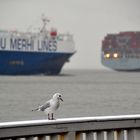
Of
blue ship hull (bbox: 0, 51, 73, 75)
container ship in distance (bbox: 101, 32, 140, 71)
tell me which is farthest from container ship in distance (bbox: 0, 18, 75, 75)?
container ship in distance (bbox: 101, 32, 140, 71)

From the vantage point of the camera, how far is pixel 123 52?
11688 cm

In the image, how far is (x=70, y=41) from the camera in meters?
77.1

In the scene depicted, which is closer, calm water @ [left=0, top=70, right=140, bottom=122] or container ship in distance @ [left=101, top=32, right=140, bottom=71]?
calm water @ [left=0, top=70, right=140, bottom=122]

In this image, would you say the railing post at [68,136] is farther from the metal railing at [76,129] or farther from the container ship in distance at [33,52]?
the container ship in distance at [33,52]

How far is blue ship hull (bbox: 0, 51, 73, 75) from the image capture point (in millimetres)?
71500

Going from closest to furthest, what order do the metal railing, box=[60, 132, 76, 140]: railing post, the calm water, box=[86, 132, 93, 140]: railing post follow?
the metal railing → box=[60, 132, 76, 140]: railing post → box=[86, 132, 93, 140]: railing post → the calm water

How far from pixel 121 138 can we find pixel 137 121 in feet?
0.63

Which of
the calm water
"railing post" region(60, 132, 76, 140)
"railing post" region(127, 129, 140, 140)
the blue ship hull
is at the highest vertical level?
the blue ship hull

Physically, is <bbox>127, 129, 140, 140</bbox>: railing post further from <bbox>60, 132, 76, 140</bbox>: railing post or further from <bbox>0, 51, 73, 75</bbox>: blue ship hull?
<bbox>0, 51, 73, 75</bbox>: blue ship hull

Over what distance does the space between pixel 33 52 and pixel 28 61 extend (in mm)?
1628

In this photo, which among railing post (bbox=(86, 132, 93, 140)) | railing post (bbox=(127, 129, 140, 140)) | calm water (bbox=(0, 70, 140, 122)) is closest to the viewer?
railing post (bbox=(86, 132, 93, 140))

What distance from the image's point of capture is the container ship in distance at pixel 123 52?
116750 mm

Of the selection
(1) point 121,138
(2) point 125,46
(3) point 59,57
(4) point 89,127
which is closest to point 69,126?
(4) point 89,127

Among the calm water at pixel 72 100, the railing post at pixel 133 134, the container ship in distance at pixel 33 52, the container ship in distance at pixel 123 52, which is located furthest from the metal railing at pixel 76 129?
the container ship in distance at pixel 123 52
